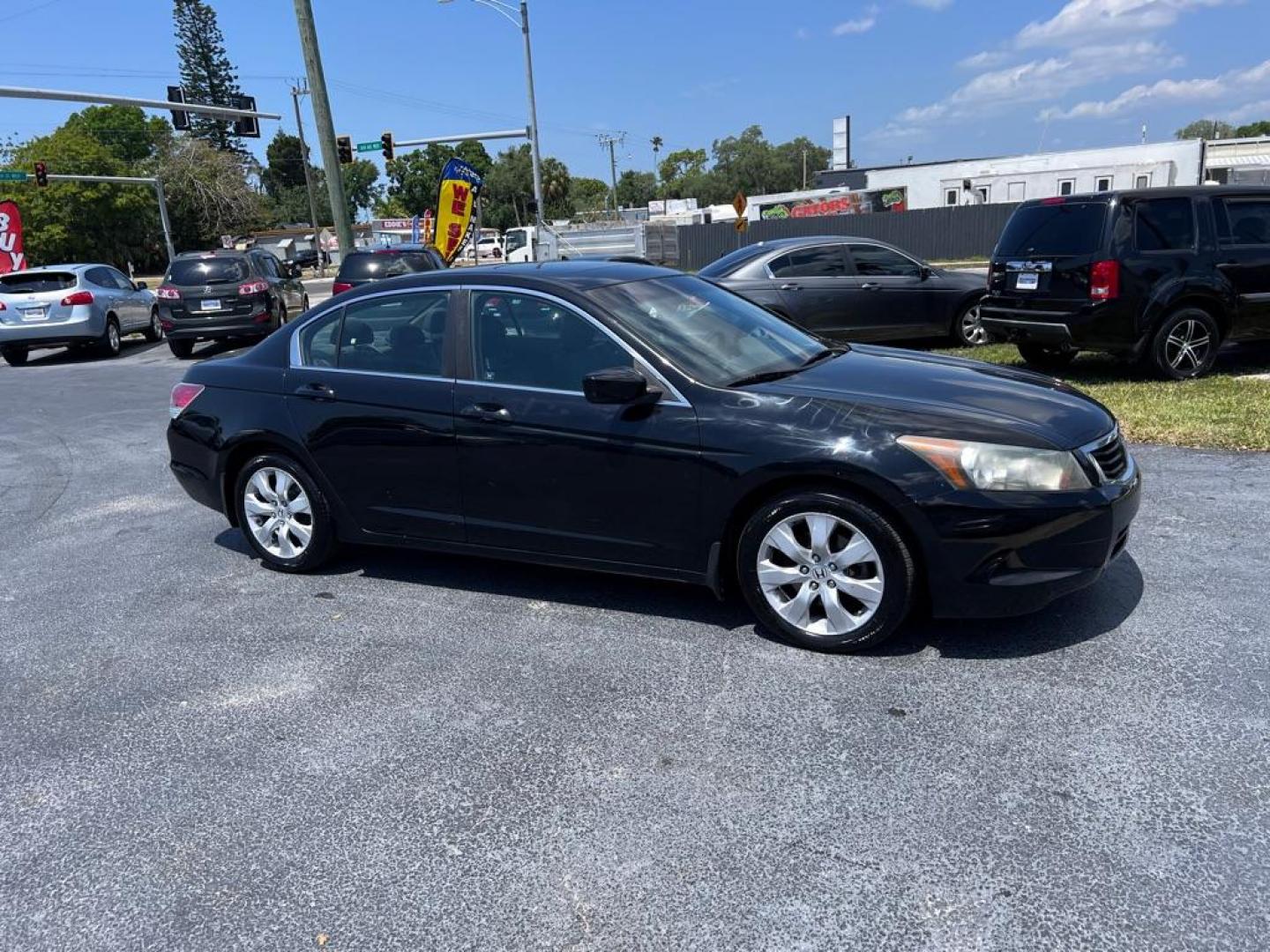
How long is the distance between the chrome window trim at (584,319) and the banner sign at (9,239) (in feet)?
74.1

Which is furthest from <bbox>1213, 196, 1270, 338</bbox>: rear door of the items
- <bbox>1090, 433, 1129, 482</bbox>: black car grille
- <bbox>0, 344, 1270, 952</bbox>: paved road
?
<bbox>1090, 433, 1129, 482</bbox>: black car grille

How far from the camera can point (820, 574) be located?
151 inches

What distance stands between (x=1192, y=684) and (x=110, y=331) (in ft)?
58.3

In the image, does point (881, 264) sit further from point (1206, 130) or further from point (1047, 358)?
point (1206, 130)

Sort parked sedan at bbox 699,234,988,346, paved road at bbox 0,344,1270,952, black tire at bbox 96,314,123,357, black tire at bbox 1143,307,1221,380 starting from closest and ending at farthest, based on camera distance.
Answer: paved road at bbox 0,344,1270,952 < black tire at bbox 1143,307,1221,380 < parked sedan at bbox 699,234,988,346 < black tire at bbox 96,314,123,357

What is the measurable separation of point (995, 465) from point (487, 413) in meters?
2.24

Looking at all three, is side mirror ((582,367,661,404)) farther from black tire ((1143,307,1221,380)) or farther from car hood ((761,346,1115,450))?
black tire ((1143,307,1221,380))

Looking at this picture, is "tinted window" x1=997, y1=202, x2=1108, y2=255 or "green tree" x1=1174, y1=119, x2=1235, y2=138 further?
"green tree" x1=1174, y1=119, x2=1235, y2=138

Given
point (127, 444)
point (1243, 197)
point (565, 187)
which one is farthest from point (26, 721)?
point (565, 187)

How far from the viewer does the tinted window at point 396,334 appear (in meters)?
4.66

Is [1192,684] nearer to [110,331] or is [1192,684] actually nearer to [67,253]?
[110,331]

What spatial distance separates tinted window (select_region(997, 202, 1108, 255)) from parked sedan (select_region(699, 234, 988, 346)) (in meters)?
2.39

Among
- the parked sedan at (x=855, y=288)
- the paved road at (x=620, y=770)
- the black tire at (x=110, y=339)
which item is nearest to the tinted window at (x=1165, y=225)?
the parked sedan at (x=855, y=288)

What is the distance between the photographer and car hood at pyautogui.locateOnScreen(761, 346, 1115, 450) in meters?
3.71
